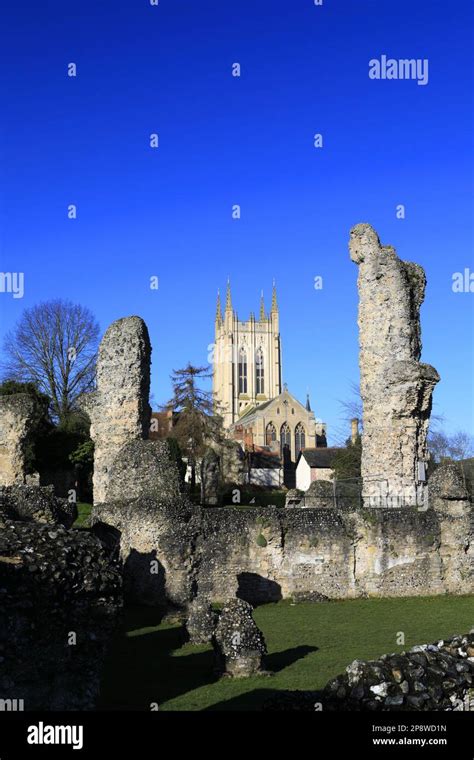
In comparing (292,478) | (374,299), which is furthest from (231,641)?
(292,478)

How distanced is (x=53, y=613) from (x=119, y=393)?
15.6m

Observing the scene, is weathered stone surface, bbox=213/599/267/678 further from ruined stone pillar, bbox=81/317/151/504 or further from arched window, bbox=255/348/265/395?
arched window, bbox=255/348/265/395

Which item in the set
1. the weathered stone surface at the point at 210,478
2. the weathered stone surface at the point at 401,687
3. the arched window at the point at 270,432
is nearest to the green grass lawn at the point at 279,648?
the weathered stone surface at the point at 401,687

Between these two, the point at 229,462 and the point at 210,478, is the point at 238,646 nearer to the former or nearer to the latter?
the point at 210,478

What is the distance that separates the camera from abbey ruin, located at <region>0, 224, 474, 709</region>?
18.4 metres

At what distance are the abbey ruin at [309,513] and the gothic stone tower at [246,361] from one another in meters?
95.3

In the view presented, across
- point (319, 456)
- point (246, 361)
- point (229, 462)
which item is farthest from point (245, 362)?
point (229, 462)

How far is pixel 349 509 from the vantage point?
67.1 ft

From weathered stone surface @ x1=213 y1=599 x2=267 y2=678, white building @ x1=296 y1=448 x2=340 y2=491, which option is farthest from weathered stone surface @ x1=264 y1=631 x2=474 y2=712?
white building @ x1=296 y1=448 x2=340 y2=491

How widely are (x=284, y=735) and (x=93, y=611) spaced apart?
229 centimetres

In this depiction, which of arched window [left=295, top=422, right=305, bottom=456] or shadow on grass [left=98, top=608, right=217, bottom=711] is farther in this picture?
arched window [left=295, top=422, right=305, bottom=456]

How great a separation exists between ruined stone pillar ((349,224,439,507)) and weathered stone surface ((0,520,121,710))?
16.9 m

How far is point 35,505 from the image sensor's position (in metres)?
16.7

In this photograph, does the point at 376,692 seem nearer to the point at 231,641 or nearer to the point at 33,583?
the point at 33,583
